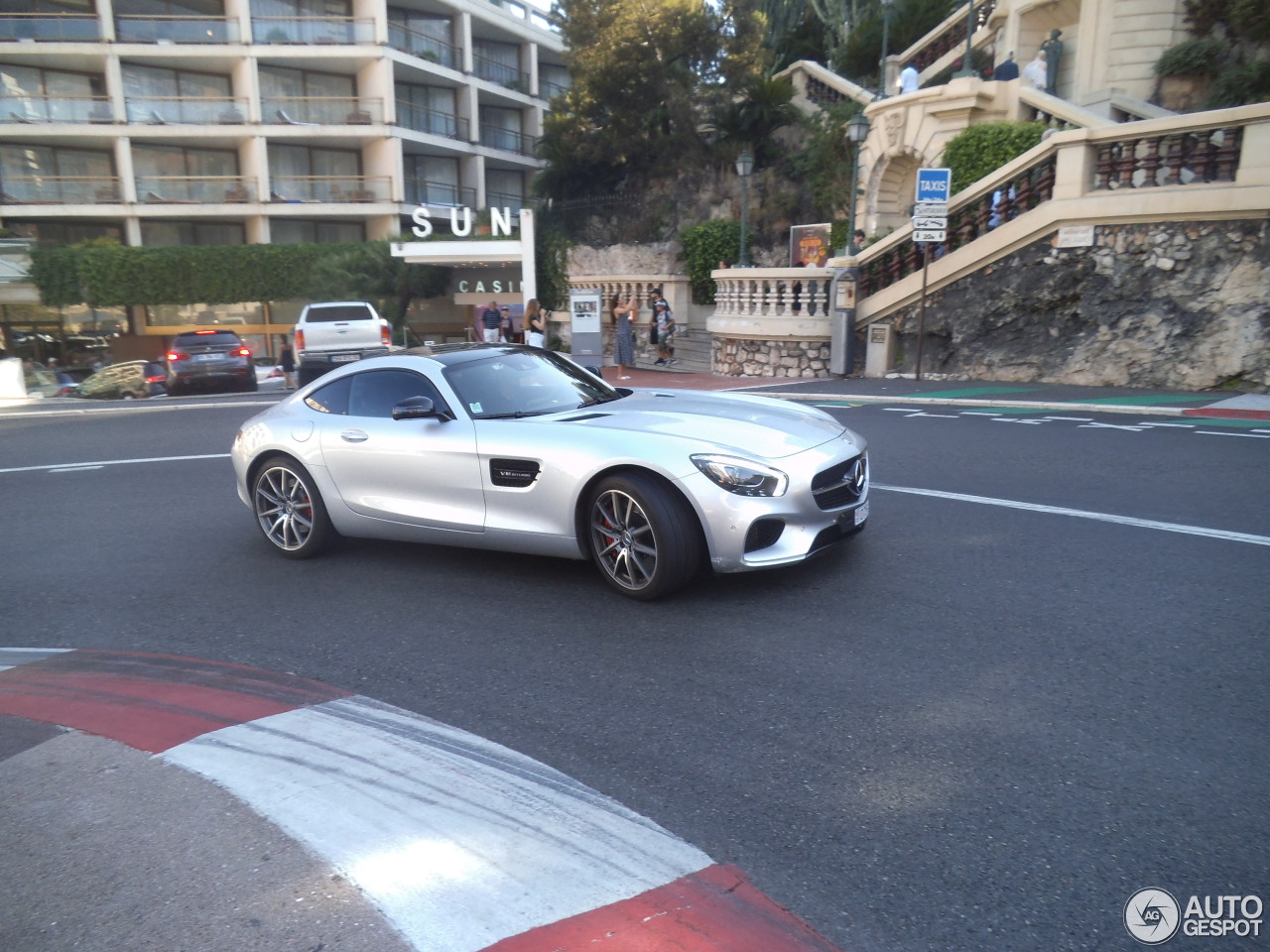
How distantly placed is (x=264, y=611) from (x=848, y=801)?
380cm

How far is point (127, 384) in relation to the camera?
893 inches

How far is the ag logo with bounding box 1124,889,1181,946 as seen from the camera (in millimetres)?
2596

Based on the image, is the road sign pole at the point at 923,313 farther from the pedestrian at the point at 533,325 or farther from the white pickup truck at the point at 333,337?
the white pickup truck at the point at 333,337

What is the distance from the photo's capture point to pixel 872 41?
30.5m

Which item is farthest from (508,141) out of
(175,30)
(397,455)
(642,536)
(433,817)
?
(433,817)

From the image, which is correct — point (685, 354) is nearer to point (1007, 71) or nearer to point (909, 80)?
point (909, 80)

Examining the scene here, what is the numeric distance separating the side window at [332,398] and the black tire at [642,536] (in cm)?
227

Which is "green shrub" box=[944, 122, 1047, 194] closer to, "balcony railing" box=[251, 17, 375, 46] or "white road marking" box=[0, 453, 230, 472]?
"white road marking" box=[0, 453, 230, 472]

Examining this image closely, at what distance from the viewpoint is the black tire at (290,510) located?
670cm

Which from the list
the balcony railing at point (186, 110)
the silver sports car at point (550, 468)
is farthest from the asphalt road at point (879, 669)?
the balcony railing at point (186, 110)

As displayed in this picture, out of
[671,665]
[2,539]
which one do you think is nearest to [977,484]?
[671,665]

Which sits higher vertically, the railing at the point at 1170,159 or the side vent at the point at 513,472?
the railing at the point at 1170,159

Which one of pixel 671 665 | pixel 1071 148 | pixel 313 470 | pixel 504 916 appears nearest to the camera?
pixel 504 916

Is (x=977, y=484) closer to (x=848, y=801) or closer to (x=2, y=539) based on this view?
(x=848, y=801)
